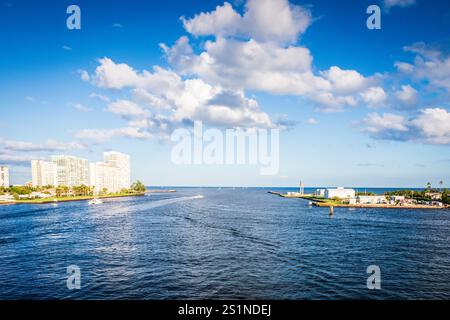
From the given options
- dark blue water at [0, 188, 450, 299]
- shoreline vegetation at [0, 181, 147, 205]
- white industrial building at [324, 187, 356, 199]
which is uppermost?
dark blue water at [0, 188, 450, 299]

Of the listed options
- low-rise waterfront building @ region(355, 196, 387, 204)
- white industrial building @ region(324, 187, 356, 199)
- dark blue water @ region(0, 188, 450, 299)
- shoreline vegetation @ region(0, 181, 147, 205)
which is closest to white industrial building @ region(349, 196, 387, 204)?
low-rise waterfront building @ region(355, 196, 387, 204)

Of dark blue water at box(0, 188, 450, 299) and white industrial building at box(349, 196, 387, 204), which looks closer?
dark blue water at box(0, 188, 450, 299)

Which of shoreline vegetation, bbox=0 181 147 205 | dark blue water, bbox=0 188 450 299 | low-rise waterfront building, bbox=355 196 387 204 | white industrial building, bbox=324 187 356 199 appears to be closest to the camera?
dark blue water, bbox=0 188 450 299

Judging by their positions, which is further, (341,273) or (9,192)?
(9,192)

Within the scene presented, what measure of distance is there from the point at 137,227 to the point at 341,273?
4376 cm

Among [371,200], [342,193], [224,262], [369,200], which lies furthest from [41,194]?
[371,200]

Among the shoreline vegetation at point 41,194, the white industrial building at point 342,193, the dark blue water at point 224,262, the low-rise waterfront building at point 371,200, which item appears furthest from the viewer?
the shoreline vegetation at point 41,194

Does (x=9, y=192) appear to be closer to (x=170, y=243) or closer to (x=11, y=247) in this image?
(x=11, y=247)

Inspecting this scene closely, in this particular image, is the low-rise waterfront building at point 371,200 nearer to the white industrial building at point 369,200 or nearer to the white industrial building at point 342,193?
the white industrial building at point 369,200

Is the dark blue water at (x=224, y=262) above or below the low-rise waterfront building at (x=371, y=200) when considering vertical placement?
above

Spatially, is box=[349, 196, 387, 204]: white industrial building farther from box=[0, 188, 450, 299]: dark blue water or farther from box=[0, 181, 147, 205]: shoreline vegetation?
box=[0, 181, 147, 205]: shoreline vegetation

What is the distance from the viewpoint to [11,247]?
44000 mm

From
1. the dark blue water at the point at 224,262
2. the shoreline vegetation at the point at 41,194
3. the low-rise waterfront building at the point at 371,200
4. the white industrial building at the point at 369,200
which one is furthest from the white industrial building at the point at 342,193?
the shoreline vegetation at the point at 41,194
